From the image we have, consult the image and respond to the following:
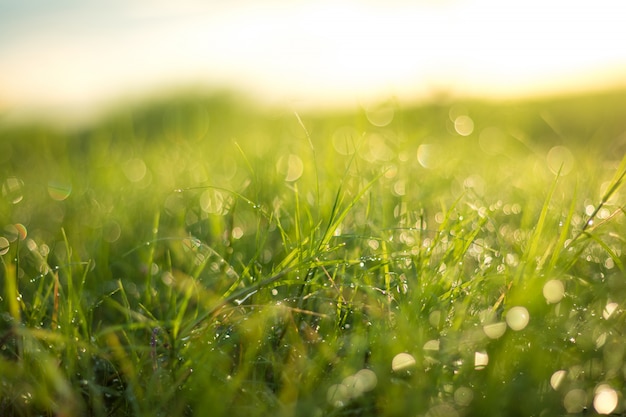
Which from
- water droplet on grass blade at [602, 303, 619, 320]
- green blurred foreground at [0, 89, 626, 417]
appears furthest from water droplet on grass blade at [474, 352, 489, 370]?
water droplet on grass blade at [602, 303, 619, 320]

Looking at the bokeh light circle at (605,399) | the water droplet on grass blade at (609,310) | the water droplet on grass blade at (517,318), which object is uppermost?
the water droplet on grass blade at (517,318)

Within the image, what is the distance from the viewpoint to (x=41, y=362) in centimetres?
122

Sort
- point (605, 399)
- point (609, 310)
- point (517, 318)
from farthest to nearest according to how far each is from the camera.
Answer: point (609, 310), point (517, 318), point (605, 399)

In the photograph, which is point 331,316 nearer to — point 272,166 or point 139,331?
point 139,331

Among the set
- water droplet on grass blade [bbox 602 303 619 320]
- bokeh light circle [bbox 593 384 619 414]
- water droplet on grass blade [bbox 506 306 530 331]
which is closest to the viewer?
bokeh light circle [bbox 593 384 619 414]

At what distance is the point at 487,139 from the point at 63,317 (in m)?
2.67

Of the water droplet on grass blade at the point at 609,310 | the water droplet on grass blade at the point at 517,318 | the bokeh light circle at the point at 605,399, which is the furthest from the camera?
the water droplet on grass blade at the point at 609,310

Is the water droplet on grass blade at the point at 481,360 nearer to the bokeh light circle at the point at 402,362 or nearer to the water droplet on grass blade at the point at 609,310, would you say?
the bokeh light circle at the point at 402,362

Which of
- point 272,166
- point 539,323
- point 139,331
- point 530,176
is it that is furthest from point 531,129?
point 139,331

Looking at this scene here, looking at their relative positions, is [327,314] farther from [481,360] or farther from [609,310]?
[609,310]

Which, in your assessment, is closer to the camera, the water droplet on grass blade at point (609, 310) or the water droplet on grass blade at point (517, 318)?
the water droplet on grass blade at point (517, 318)

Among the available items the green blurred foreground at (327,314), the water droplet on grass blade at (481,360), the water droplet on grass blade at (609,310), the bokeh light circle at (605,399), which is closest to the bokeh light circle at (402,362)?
the green blurred foreground at (327,314)

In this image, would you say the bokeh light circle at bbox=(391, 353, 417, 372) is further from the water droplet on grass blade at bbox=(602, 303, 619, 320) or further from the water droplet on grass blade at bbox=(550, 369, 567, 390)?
the water droplet on grass blade at bbox=(602, 303, 619, 320)

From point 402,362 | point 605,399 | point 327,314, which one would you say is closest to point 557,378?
point 605,399
